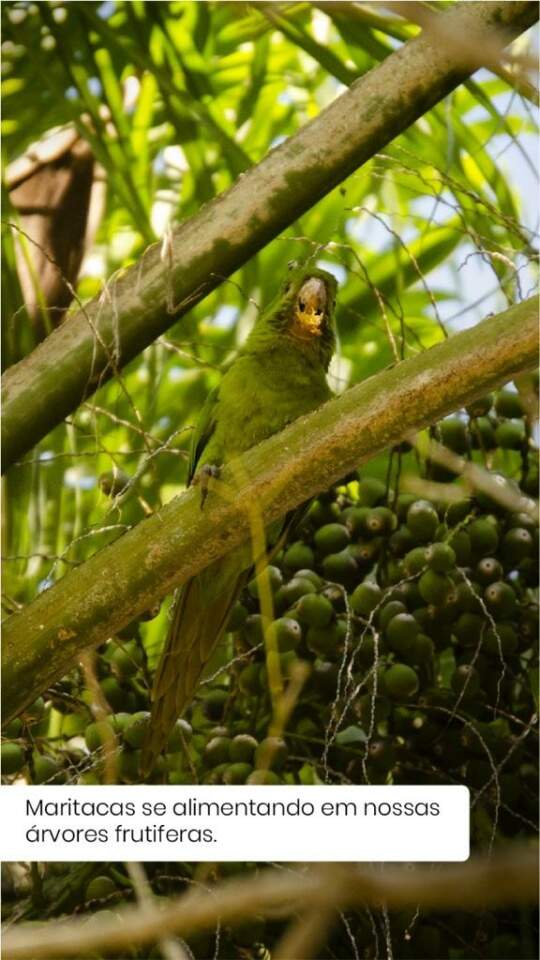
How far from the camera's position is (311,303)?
198 centimetres

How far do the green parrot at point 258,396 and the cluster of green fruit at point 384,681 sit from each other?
0.27ft

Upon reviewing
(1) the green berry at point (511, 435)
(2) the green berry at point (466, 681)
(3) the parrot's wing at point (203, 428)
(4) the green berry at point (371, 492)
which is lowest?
(2) the green berry at point (466, 681)

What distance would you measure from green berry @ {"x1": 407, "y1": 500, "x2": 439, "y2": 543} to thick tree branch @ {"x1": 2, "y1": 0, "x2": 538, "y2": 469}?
38 centimetres

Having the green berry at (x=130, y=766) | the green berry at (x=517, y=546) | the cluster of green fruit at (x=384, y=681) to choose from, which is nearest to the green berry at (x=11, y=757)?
the cluster of green fruit at (x=384, y=681)

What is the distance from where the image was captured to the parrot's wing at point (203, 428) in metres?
1.95

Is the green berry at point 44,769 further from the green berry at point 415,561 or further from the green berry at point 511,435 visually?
the green berry at point 511,435

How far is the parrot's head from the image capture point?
1.99 metres

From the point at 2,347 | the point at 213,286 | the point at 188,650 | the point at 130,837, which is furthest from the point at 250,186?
the point at 130,837

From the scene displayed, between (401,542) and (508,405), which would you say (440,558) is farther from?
(508,405)

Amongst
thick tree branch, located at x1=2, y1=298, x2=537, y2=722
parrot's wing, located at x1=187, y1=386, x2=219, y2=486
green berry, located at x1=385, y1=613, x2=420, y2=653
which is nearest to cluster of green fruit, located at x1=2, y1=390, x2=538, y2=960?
green berry, located at x1=385, y1=613, x2=420, y2=653

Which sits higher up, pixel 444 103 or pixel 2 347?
pixel 444 103

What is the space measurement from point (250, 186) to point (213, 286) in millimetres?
136

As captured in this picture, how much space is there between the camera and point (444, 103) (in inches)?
77.0

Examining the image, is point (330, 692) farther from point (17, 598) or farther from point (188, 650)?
point (17, 598)
